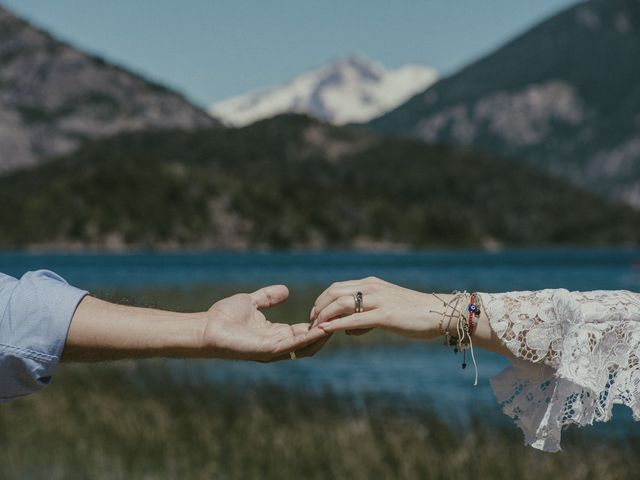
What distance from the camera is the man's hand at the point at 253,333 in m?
2.70

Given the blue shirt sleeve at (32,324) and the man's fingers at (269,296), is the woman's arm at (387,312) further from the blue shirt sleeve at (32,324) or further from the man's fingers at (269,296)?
the blue shirt sleeve at (32,324)

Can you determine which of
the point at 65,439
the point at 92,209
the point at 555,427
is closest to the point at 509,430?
the point at 65,439

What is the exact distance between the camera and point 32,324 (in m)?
2.51

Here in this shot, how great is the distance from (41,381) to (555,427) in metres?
1.39

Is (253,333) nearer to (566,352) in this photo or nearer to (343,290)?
(343,290)

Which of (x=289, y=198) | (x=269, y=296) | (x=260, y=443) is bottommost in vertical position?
(x=260, y=443)

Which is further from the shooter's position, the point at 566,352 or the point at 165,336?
the point at 566,352

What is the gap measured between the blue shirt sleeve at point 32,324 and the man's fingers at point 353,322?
26.5 inches

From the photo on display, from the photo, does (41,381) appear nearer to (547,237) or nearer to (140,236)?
(140,236)

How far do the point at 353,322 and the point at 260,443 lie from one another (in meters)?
10.1

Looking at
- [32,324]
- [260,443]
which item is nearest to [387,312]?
[32,324]

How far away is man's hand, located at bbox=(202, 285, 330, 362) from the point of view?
270cm

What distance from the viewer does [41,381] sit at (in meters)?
2.62

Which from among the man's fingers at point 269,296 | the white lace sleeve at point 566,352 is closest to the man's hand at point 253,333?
the man's fingers at point 269,296
